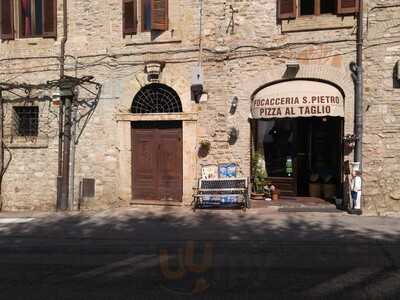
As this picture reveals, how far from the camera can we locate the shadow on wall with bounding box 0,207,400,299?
5512mm

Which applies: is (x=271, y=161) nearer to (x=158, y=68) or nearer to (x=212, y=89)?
(x=212, y=89)

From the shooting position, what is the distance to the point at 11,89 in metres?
14.2

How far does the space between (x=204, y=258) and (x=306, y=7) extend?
764 centimetres

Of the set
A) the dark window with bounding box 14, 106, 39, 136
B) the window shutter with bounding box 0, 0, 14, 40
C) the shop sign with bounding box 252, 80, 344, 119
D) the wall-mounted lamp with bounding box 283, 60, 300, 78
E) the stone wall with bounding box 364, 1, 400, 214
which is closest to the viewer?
the stone wall with bounding box 364, 1, 400, 214

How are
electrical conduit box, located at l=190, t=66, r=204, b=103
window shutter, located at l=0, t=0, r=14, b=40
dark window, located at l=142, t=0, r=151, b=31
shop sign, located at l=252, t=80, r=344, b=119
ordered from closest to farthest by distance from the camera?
shop sign, located at l=252, t=80, r=344, b=119, electrical conduit box, located at l=190, t=66, r=204, b=103, dark window, located at l=142, t=0, r=151, b=31, window shutter, located at l=0, t=0, r=14, b=40

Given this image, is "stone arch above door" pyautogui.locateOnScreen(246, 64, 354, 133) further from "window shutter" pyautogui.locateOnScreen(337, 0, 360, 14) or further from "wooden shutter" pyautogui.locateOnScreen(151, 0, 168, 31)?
"wooden shutter" pyautogui.locateOnScreen(151, 0, 168, 31)

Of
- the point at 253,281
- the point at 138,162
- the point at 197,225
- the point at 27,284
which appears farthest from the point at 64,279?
the point at 138,162

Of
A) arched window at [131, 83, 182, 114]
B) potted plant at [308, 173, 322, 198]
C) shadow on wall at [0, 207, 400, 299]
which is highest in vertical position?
arched window at [131, 83, 182, 114]

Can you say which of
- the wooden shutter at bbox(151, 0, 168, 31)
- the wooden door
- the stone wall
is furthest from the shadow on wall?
the wooden shutter at bbox(151, 0, 168, 31)

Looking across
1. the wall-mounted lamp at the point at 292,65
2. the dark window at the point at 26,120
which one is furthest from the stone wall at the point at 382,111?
the dark window at the point at 26,120

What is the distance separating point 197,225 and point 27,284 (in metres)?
5.08

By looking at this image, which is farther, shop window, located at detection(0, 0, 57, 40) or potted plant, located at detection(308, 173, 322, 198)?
shop window, located at detection(0, 0, 57, 40)

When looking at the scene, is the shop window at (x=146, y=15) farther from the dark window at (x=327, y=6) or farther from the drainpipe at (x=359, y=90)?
the drainpipe at (x=359, y=90)

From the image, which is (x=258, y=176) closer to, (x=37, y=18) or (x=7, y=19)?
(x=37, y=18)
